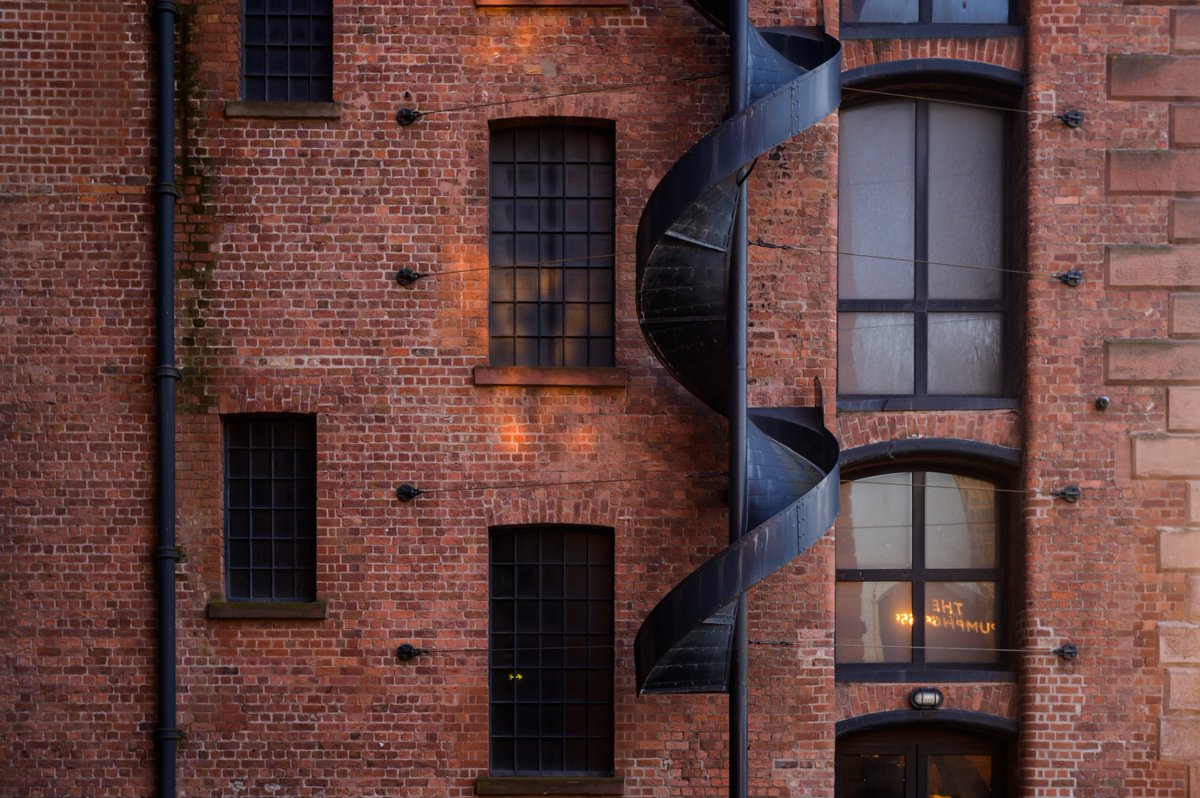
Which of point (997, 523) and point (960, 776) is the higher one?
point (997, 523)

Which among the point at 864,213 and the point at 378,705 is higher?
the point at 864,213

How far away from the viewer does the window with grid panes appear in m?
9.20

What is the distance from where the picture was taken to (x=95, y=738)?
895cm

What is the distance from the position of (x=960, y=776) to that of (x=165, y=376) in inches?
308

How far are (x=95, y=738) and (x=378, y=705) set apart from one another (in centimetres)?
243

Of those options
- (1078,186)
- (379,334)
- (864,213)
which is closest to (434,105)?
(379,334)

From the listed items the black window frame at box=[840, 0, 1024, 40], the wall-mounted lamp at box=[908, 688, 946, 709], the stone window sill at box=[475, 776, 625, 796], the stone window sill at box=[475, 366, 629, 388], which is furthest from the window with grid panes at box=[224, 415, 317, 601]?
the black window frame at box=[840, 0, 1024, 40]

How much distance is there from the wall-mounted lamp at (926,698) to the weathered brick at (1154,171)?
4610 millimetres

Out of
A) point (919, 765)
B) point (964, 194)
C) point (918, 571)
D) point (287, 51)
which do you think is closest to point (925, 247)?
point (964, 194)

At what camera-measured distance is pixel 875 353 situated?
9.48m

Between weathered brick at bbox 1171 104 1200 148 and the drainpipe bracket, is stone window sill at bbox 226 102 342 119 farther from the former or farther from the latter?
weathered brick at bbox 1171 104 1200 148

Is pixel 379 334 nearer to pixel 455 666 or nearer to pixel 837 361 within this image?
pixel 455 666

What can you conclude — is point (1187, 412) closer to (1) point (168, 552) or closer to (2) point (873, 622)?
(2) point (873, 622)

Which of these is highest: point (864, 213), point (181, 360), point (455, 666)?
point (864, 213)
